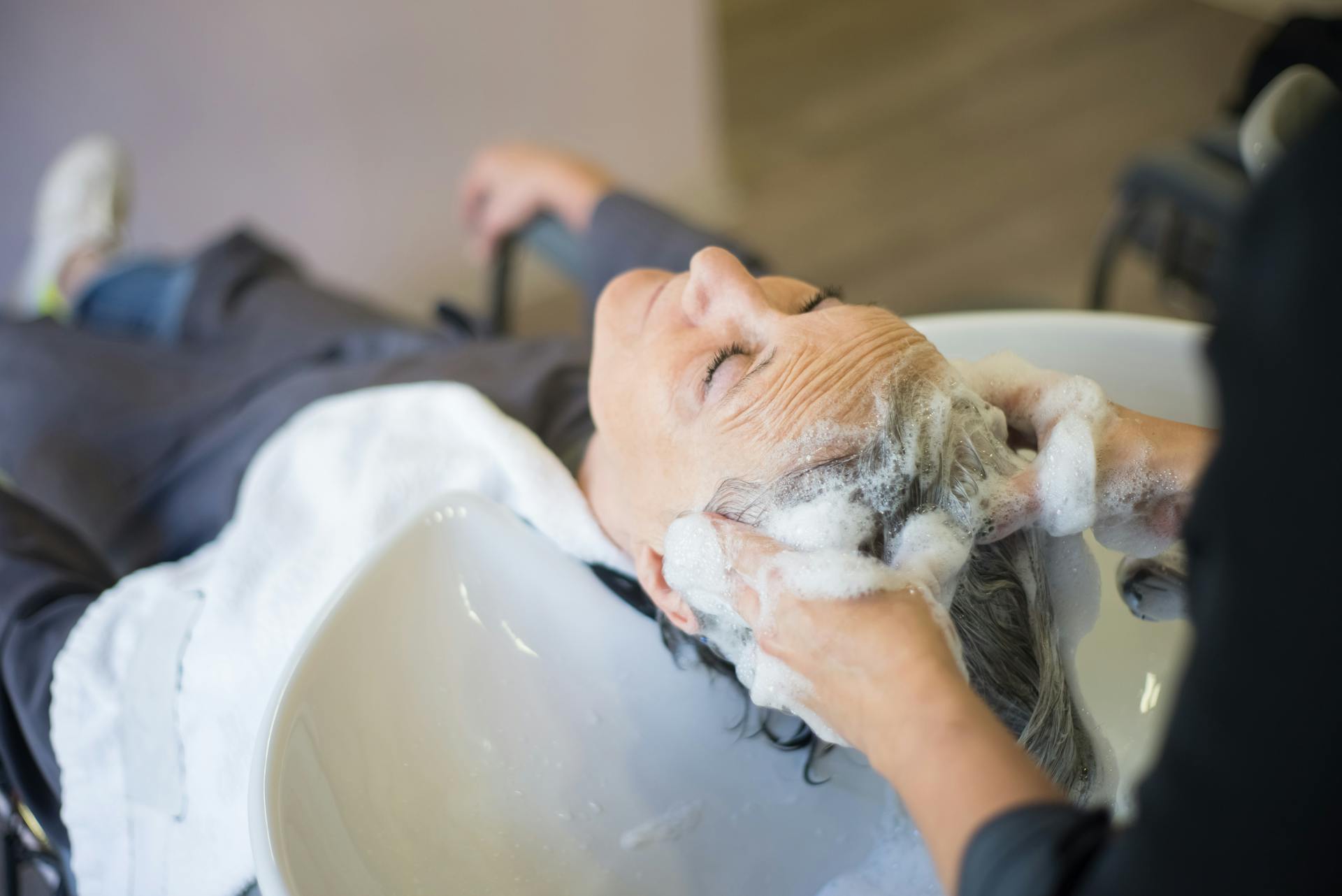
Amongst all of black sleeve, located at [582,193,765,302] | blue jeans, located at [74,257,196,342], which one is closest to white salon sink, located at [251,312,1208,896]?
black sleeve, located at [582,193,765,302]

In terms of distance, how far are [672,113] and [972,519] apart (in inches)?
69.8

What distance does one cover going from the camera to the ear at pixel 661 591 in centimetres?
79

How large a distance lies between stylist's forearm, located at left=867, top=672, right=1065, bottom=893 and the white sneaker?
1.47 m

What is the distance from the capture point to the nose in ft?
2.70

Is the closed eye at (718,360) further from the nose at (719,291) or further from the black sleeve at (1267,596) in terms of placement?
the black sleeve at (1267,596)

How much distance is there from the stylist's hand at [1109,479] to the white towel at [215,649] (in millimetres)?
373

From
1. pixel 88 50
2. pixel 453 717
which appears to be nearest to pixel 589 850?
pixel 453 717

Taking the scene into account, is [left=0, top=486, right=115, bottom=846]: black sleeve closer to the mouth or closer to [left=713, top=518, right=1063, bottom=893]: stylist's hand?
the mouth

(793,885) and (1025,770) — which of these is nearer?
(1025,770)

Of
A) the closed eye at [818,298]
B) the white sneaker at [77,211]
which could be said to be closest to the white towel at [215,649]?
the closed eye at [818,298]

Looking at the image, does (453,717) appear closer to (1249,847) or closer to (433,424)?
(433,424)

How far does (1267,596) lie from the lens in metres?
0.34

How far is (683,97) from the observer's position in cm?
228

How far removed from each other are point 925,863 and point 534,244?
0.99 m
